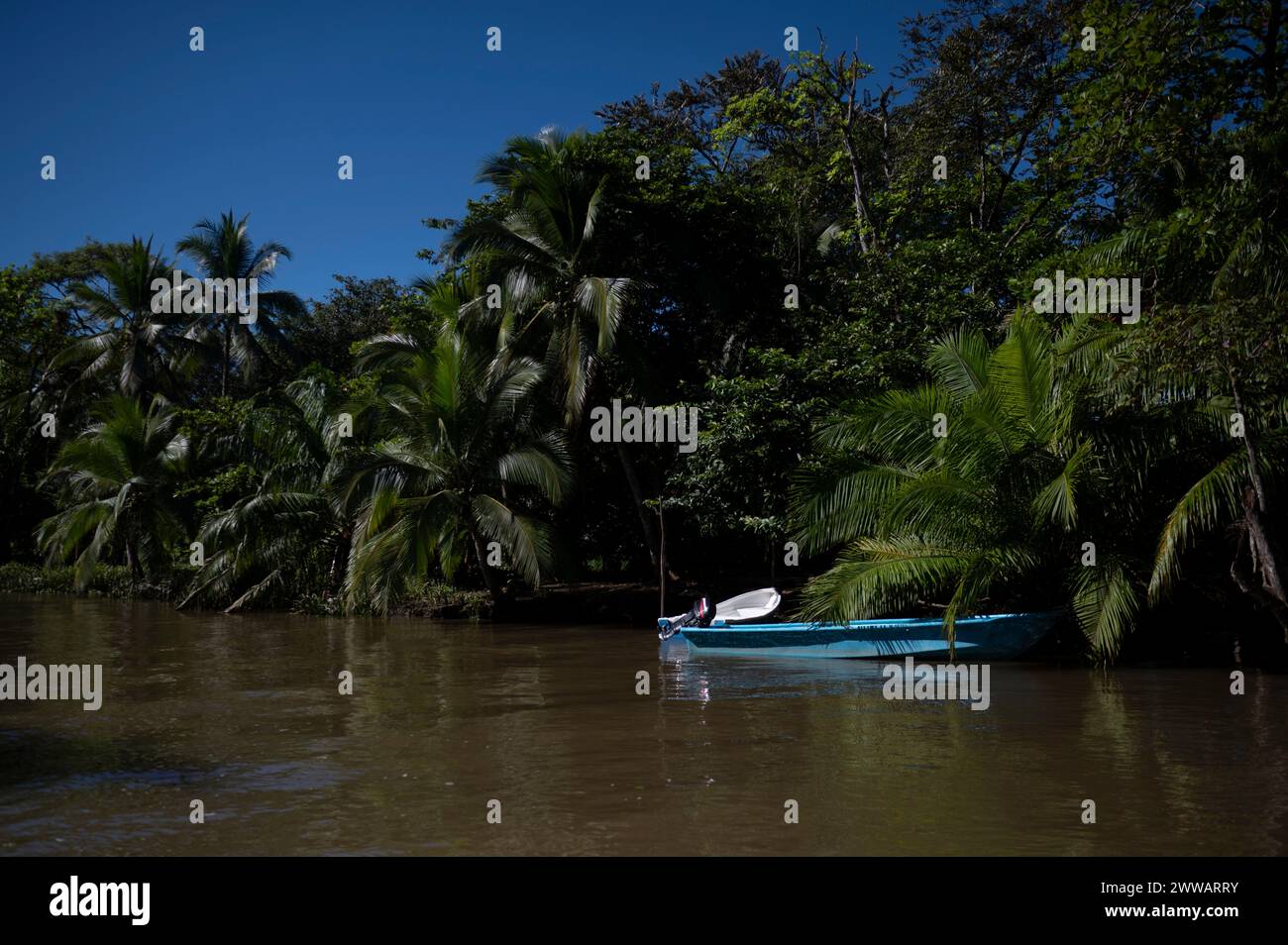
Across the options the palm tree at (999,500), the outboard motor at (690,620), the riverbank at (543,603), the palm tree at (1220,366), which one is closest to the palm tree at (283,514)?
the riverbank at (543,603)

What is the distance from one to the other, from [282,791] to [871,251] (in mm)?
17037

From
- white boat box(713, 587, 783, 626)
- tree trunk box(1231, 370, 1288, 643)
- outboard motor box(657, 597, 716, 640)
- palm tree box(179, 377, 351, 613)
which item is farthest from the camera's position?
palm tree box(179, 377, 351, 613)

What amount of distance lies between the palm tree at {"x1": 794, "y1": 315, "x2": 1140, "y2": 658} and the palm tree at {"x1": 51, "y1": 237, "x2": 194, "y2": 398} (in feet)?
97.8

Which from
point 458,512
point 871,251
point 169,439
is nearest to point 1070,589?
point 871,251

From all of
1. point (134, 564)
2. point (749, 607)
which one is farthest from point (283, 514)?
point (749, 607)

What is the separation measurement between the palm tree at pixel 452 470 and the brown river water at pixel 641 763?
6014 millimetres

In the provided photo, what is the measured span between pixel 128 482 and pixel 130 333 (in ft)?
31.8

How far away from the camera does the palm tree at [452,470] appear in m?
20.9

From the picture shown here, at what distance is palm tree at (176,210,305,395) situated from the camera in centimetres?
3634

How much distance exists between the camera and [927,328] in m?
18.8

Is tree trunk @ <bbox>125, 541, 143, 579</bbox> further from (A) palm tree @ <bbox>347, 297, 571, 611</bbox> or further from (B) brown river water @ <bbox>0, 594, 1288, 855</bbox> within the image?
(B) brown river water @ <bbox>0, 594, 1288, 855</bbox>

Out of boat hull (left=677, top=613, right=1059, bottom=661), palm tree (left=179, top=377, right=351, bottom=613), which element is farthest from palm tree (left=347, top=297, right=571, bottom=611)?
boat hull (left=677, top=613, right=1059, bottom=661)

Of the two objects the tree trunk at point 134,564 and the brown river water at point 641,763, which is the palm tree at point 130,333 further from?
the brown river water at point 641,763
